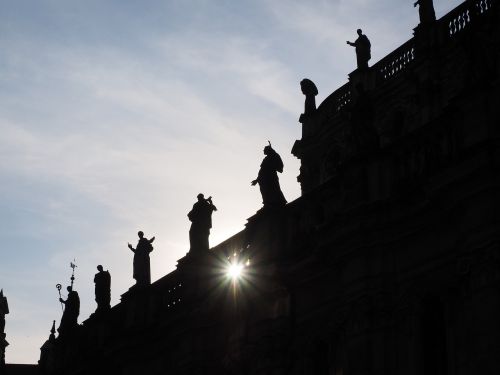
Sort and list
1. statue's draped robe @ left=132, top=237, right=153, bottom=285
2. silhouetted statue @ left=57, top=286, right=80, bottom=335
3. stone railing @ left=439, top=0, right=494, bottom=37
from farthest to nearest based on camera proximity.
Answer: silhouetted statue @ left=57, top=286, right=80, bottom=335 < stone railing @ left=439, top=0, right=494, bottom=37 < statue's draped robe @ left=132, top=237, right=153, bottom=285

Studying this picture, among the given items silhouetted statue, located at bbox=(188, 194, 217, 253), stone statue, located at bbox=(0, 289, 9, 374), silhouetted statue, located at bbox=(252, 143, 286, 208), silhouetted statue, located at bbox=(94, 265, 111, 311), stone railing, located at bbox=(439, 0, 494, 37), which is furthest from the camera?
stone statue, located at bbox=(0, 289, 9, 374)

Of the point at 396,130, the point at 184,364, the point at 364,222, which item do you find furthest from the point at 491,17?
the point at 184,364

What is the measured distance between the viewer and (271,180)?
84.2 feet

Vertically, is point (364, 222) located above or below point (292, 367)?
above

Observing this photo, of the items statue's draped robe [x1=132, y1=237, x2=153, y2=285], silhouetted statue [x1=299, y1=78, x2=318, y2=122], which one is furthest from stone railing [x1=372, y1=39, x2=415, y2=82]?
statue's draped robe [x1=132, y1=237, x2=153, y2=285]

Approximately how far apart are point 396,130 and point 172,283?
1096 centimetres

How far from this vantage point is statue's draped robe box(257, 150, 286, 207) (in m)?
25.2

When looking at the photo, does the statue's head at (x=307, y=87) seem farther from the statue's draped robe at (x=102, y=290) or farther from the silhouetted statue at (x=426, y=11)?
the statue's draped robe at (x=102, y=290)

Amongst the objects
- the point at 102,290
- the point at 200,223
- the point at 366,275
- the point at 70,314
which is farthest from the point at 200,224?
the point at 70,314

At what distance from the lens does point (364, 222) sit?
21.4 m

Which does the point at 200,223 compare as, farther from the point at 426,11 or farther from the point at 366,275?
the point at 426,11

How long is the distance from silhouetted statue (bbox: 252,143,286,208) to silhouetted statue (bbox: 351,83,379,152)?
2.92 metres

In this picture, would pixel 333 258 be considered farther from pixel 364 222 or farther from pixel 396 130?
pixel 396 130

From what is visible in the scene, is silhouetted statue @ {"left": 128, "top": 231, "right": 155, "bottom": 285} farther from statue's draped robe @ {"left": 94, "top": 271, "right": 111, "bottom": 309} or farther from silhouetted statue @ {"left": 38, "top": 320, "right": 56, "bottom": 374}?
silhouetted statue @ {"left": 38, "top": 320, "right": 56, "bottom": 374}
